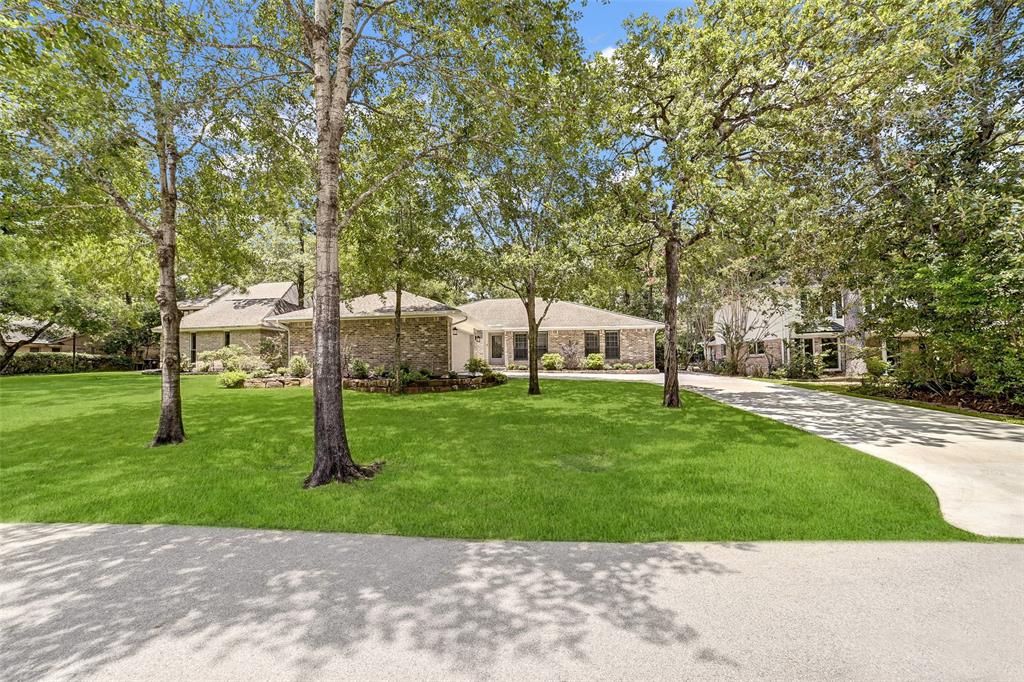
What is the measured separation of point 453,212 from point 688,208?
744cm

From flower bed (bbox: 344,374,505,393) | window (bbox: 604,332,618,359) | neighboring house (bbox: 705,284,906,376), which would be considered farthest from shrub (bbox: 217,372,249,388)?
neighboring house (bbox: 705,284,906,376)

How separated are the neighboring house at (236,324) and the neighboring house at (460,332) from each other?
1230mm

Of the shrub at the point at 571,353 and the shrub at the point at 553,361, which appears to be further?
the shrub at the point at 571,353

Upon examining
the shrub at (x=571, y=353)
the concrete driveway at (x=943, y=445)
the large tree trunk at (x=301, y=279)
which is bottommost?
the concrete driveway at (x=943, y=445)

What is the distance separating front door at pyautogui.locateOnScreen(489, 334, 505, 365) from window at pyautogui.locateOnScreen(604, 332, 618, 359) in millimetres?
7240

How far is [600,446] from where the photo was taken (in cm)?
776

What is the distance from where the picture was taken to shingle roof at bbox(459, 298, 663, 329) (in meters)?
29.1

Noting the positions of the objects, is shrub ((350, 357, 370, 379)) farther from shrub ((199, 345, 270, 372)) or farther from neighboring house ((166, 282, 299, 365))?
neighboring house ((166, 282, 299, 365))

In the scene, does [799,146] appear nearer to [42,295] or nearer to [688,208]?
[688,208]

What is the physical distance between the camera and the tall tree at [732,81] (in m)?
9.91

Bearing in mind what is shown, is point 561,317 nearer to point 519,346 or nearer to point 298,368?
point 519,346

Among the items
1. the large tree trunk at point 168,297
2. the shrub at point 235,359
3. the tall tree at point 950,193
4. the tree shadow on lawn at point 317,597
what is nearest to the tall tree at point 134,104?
the large tree trunk at point 168,297

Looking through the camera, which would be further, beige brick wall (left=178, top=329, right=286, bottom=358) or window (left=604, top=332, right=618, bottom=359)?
window (left=604, top=332, right=618, bottom=359)

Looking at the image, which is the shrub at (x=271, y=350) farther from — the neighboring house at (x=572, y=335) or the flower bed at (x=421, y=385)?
the neighboring house at (x=572, y=335)
